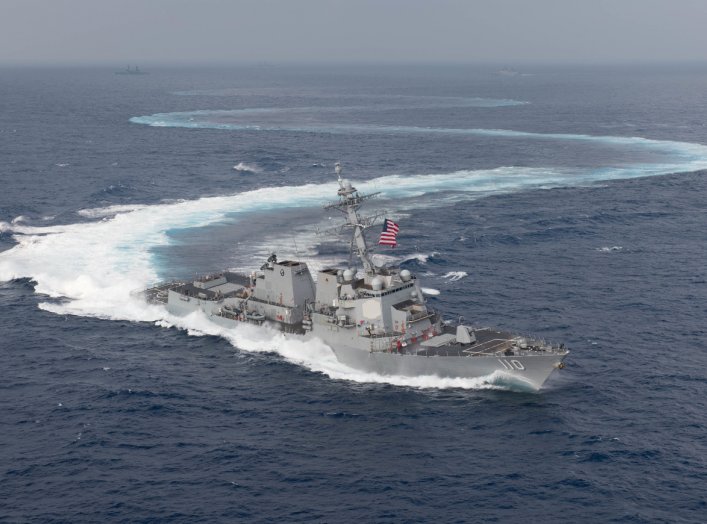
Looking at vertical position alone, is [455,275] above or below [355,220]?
below

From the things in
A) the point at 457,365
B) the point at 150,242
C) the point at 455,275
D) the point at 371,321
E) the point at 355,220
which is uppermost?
the point at 355,220

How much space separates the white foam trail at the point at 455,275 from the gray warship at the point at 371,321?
1331 cm

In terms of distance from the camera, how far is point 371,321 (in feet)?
194

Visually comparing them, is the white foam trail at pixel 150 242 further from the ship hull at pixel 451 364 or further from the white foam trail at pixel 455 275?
the white foam trail at pixel 455 275

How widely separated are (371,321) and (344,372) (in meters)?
4.43

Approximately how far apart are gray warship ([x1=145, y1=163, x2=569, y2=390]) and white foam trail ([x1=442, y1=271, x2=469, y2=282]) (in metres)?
13.3

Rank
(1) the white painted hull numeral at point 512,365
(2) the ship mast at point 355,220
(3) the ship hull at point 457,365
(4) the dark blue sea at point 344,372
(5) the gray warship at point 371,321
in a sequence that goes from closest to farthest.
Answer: (4) the dark blue sea at point 344,372 → (3) the ship hull at point 457,365 → (1) the white painted hull numeral at point 512,365 → (5) the gray warship at point 371,321 → (2) the ship mast at point 355,220

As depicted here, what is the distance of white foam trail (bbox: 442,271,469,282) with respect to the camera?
78206 mm

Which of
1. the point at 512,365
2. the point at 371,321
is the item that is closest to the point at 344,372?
the point at 371,321

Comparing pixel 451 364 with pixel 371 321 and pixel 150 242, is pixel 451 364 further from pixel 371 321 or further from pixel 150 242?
pixel 150 242

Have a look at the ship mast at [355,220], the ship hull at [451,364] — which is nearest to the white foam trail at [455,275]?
the ship mast at [355,220]

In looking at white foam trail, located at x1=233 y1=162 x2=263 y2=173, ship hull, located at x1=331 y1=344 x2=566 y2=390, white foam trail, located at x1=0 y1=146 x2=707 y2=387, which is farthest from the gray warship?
white foam trail, located at x1=233 y1=162 x2=263 y2=173

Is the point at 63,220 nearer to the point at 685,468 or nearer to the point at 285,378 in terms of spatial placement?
the point at 285,378

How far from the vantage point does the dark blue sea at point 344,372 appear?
139 ft
